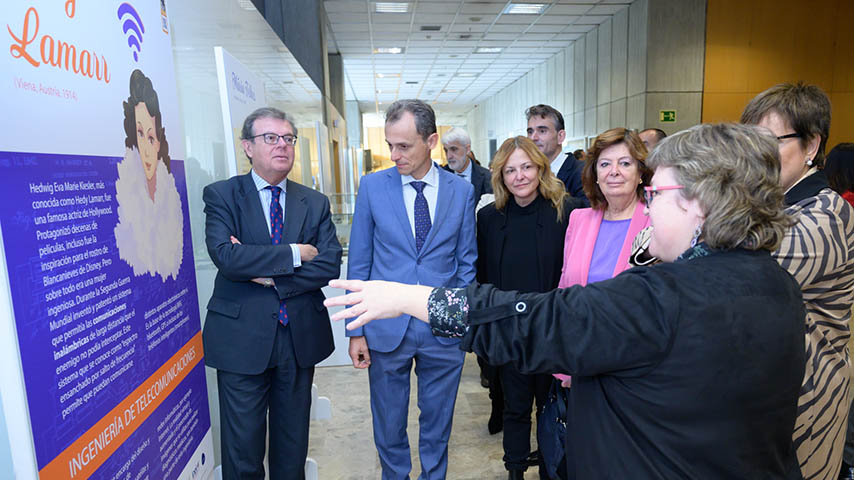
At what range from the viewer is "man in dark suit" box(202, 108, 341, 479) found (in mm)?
1982

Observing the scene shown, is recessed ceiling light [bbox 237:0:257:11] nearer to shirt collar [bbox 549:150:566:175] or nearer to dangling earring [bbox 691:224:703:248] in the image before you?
shirt collar [bbox 549:150:566:175]

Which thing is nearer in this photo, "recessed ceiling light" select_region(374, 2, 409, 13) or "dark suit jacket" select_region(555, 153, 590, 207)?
"dark suit jacket" select_region(555, 153, 590, 207)

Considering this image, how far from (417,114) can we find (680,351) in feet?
5.13

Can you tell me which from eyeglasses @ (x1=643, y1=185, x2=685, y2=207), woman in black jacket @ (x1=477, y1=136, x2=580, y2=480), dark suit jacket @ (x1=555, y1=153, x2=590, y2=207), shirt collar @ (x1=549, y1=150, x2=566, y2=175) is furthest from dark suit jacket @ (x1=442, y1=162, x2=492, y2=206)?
eyeglasses @ (x1=643, y1=185, x2=685, y2=207)

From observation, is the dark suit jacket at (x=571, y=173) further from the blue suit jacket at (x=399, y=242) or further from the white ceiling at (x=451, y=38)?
the white ceiling at (x=451, y=38)

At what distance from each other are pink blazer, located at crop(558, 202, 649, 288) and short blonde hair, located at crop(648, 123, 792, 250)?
1011mm

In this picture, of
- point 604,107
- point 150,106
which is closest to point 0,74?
point 150,106

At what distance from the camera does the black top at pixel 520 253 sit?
8.03 ft

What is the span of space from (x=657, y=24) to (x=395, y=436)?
8.89 m

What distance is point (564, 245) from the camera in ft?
7.86

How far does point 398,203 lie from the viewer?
2.20m

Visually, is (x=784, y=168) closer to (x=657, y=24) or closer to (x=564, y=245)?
(x=564, y=245)

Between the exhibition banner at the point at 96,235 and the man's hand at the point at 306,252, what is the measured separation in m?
0.47

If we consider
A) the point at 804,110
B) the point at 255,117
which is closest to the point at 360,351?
the point at 255,117
